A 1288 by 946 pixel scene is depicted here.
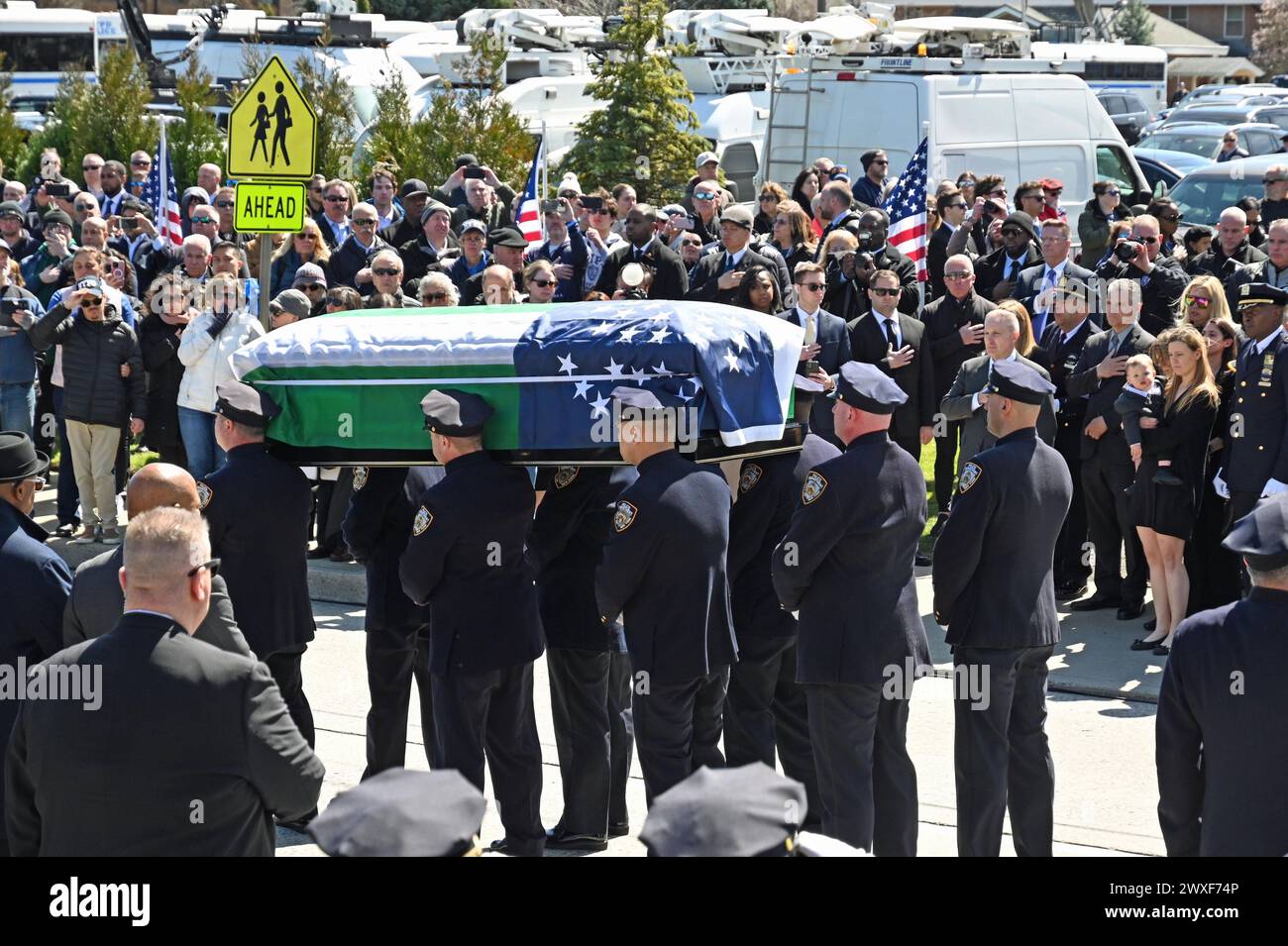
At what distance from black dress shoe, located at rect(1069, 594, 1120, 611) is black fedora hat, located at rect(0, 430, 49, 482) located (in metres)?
6.57

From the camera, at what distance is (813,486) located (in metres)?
6.21

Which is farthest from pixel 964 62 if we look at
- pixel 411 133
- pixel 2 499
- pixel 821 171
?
pixel 2 499

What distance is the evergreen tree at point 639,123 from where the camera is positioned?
20.4 metres

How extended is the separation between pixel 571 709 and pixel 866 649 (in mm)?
1367

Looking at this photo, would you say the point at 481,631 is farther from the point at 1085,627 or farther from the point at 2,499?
the point at 1085,627

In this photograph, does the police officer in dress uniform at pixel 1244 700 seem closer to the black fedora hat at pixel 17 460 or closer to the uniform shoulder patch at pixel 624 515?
the uniform shoulder patch at pixel 624 515

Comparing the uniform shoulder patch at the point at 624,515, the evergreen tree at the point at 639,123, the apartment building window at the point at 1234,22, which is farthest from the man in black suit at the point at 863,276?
the apartment building window at the point at 1234,22

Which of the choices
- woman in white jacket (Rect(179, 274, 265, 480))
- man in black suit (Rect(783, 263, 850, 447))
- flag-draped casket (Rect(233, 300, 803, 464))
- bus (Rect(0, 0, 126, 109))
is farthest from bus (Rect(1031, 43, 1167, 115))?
flag-draped casket (Rect(233, 300, 803, 464))

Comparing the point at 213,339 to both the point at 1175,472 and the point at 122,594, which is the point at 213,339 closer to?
the point at 122,594

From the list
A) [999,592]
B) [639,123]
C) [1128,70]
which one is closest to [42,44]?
[639,123]

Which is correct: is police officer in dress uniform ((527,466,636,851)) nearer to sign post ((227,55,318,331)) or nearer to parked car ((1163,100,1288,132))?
sign post ((227,55,318,331))

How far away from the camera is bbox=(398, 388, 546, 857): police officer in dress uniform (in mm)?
6379

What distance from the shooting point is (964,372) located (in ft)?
34.0

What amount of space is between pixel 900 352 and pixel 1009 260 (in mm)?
2417
